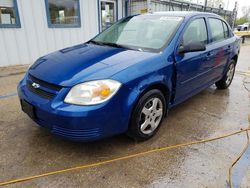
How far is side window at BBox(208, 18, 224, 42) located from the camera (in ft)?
11.7

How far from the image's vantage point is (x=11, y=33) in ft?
19.6

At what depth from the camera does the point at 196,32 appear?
10.3ft

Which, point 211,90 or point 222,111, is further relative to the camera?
point 211,90

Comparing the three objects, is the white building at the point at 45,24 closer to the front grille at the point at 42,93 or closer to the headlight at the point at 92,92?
the front grille at the point at 42,93

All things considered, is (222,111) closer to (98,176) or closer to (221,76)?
(221,76)

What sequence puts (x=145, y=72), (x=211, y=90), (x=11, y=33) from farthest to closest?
(x=11, y=33)
(x=211, y=90)
(x=145, y=72)

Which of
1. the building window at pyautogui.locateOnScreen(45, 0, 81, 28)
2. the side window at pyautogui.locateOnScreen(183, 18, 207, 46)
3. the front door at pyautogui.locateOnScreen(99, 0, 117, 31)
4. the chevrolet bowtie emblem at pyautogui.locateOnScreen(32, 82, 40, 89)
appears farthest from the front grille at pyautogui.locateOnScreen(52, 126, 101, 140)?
the front door at pyautogui.locateOnScreen(99, 0, 117, 31)

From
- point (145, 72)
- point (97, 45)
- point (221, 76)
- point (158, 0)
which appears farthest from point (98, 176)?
point (158, 0)

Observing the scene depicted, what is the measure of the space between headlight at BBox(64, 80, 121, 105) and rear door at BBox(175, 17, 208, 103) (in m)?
1.11

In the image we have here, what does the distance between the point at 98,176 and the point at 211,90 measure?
354 centimetres

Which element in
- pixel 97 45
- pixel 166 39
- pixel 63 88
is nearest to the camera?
pixel 63 88

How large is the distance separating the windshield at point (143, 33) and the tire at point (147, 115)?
66 centimetres

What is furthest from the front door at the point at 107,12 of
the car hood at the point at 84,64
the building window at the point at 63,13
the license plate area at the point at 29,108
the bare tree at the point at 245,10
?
the bare tree at the point at 245,10

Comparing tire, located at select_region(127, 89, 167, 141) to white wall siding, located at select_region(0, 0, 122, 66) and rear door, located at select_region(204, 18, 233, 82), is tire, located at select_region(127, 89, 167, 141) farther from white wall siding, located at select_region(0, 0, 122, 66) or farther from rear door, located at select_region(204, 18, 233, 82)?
white wall siding, located at select_region(0, 0, 122, 66)
